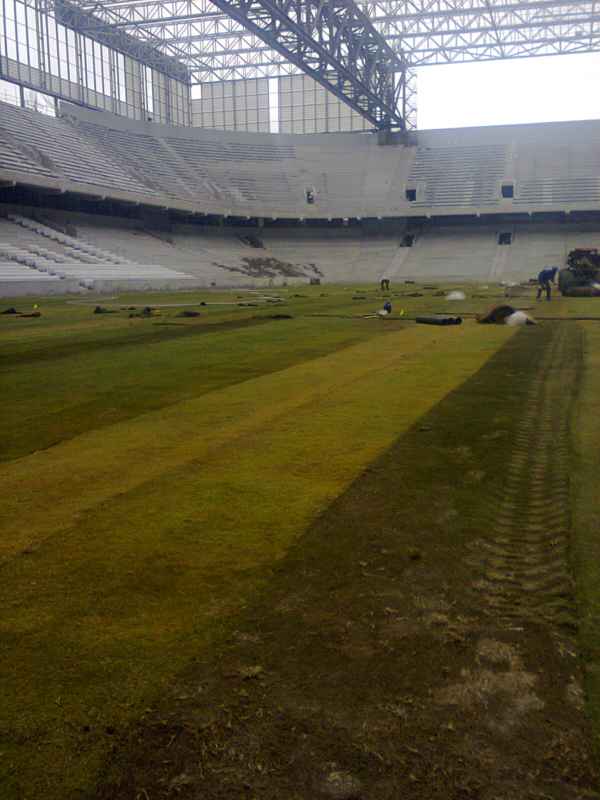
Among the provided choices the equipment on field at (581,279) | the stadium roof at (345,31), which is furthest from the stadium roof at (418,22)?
the equipment on field at (581,279)

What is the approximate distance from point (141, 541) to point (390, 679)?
161 centimetres

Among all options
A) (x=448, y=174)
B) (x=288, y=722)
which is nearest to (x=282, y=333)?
(x=288, y=722)

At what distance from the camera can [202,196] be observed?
65125 millimetres

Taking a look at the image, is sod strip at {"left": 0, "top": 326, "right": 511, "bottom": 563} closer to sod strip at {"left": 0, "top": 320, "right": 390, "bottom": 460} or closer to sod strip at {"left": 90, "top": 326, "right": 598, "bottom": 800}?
sod strip at {"left": 0, "top": 320, "right": 390, "bottom": 460}

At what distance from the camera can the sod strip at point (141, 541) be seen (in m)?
2.18

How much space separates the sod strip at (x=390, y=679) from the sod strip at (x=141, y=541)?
0.16 metres

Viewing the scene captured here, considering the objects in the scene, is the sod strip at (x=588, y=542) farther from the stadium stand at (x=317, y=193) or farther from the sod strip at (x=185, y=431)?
the stadium stand at (x=317, y=193)

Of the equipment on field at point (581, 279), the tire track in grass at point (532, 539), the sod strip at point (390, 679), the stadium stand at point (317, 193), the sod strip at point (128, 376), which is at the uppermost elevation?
the stadium stand at point (317, 193)

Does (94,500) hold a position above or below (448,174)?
below

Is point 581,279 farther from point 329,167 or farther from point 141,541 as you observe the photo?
point 329,167

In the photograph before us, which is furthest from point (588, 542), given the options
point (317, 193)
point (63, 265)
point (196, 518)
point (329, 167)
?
point (329, 167)

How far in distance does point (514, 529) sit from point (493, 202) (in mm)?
64524

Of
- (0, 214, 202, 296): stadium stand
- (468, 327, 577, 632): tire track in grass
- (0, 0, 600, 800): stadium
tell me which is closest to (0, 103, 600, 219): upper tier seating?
(0, 214, 202, 296): stadium stand

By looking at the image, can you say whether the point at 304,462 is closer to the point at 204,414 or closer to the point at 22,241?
the point at 204,414
